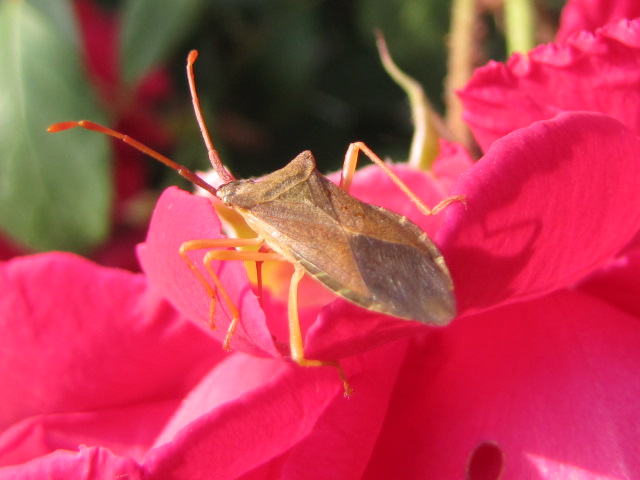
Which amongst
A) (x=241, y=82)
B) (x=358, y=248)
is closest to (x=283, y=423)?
(x=358, y=248)

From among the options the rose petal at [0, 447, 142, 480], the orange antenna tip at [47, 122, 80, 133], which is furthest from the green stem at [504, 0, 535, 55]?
the rose petal at [0, 447, 142, 480]

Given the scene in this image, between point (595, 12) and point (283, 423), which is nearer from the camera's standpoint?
point (283, 423)

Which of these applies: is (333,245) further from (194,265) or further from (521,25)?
(521,25)

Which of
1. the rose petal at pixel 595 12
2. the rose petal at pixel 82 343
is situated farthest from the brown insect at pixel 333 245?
the rose petal at pixel 595 12

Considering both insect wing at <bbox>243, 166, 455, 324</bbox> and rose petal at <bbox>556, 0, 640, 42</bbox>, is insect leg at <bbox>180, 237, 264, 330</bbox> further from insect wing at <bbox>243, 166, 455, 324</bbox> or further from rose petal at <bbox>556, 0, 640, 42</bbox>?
rose petal at <bbox>556, 0, 640, 42</bbox>

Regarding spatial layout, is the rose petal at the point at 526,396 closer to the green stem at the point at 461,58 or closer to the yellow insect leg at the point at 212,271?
the yellow insect leg at the point at 212,271

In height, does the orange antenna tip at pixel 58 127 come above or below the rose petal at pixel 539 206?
above
